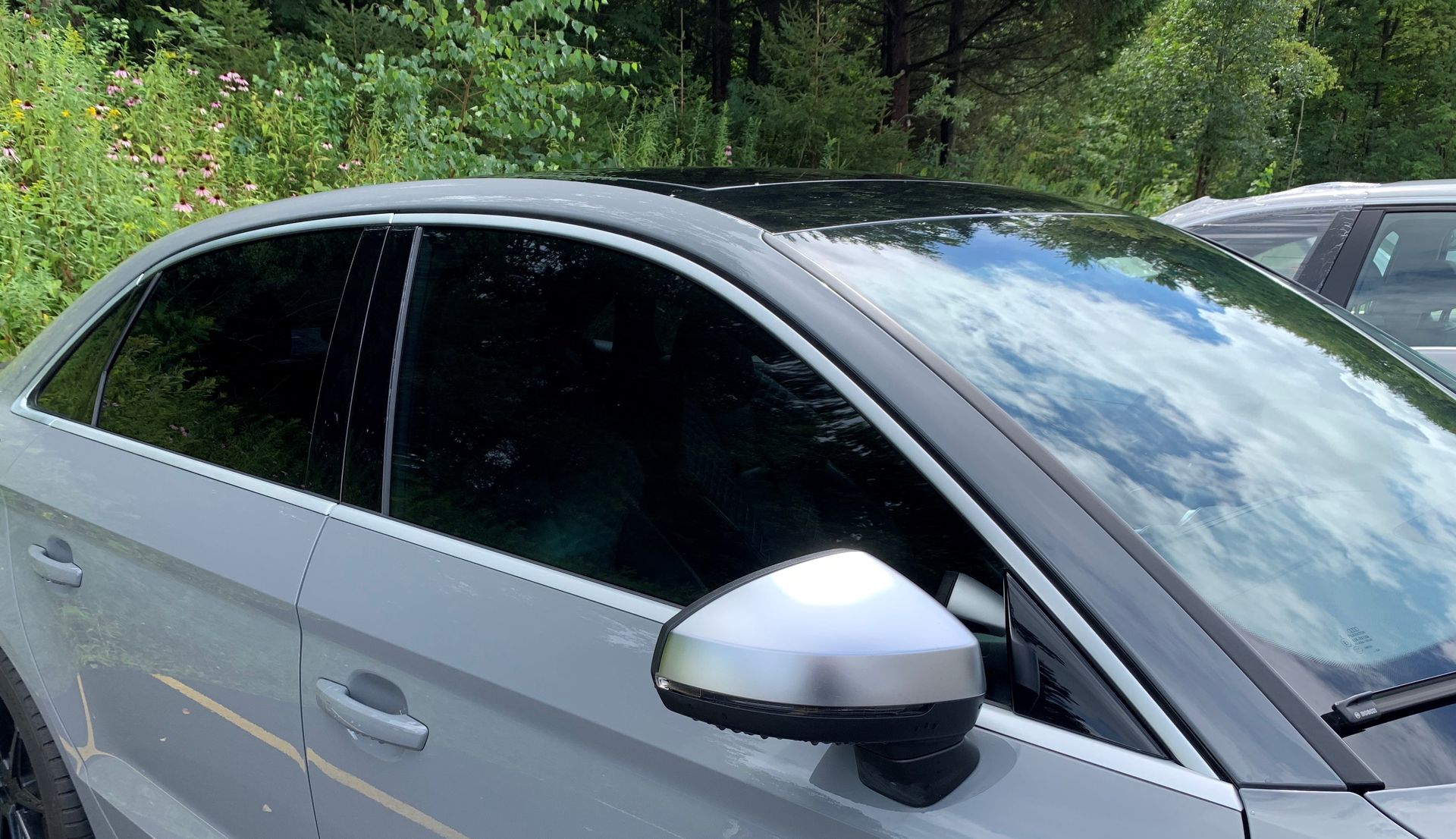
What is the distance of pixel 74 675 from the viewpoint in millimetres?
2168

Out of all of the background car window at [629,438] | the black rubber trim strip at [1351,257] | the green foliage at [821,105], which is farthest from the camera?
the green foliage at [821,105]

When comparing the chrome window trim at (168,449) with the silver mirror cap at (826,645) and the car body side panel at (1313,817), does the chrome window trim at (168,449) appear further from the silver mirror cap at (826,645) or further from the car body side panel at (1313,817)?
the car body side panel at (1313,817)

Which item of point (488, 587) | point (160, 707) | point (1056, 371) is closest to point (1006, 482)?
point (1056, 371)

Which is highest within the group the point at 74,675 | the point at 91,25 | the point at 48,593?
the point at 91,25

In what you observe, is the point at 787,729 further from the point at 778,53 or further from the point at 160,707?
the point at 778,53

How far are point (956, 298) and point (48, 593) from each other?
1929mm

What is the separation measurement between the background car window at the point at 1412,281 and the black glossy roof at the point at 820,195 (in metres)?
3.07

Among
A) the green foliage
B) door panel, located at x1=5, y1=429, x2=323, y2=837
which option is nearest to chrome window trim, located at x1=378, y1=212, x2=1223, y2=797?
door panel, located at x1=5, y1=429, x2=323, y2=837

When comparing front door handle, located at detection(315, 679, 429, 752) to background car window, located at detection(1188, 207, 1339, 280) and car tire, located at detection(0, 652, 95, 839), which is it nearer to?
car tire, located at detection(0, 652, 95, 839)

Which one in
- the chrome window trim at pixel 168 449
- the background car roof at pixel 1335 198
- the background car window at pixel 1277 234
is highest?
the background car roof at pixel 1335 198

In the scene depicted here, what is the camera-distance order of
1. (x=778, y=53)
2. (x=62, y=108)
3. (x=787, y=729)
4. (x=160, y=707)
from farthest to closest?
(x=778, y=53) → (x=62, y=108) → (x=160, y=707) → (x=787, y=729)

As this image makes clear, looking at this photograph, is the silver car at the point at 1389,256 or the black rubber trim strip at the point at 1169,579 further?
the silver car at the point at 1389,256

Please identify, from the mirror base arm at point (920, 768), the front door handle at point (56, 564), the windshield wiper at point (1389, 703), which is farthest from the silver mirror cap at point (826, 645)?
the front door handle at point (56, 564)

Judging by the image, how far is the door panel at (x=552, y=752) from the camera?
109 centimetres
